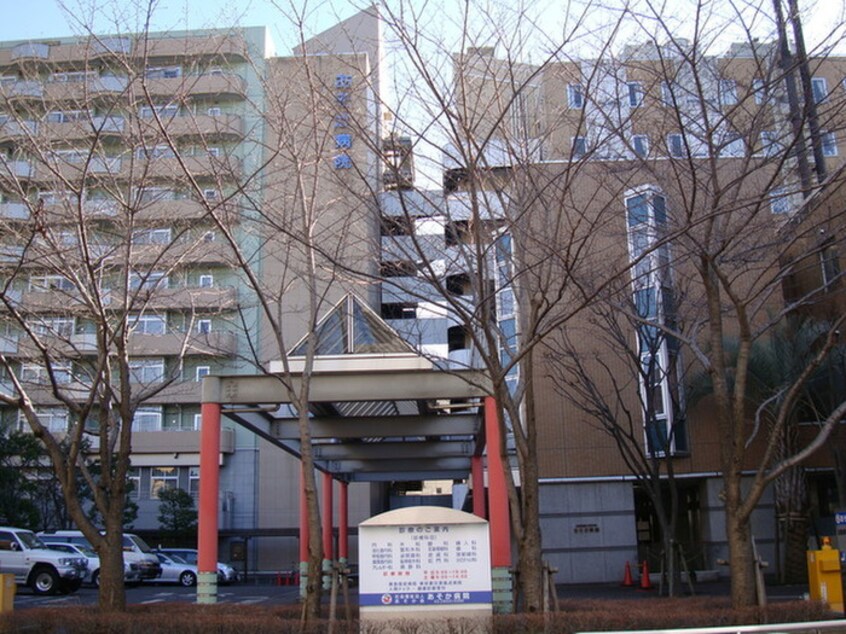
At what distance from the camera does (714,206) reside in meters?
10.9

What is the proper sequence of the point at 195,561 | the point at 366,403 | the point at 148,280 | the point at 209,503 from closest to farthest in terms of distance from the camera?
the point at 209,503 → the point at 148,280 → the point at 366,403 → the point at 195,561

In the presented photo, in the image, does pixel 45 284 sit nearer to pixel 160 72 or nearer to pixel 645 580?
pixel 160 72

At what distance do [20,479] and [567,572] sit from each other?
2238 centimetres

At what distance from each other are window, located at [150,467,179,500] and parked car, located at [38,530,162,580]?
33.4 ft

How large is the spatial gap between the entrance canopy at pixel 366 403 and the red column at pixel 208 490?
36 cm

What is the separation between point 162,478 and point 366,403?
2920cm

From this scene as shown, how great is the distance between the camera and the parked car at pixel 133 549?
31.7 metres

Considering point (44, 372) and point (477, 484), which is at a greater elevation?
point (44, 372)

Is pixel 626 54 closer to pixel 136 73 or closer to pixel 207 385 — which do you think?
pixel 136 73

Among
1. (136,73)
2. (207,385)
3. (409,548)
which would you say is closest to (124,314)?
(207,385)

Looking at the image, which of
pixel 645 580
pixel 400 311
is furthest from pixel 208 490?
pixel 400 311

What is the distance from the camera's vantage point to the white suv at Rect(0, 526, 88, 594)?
26328 millimetres

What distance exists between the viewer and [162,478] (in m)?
44.9

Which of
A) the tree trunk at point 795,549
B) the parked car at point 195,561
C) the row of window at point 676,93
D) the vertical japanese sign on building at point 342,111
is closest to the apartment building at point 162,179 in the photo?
the vertical japanese sign on building at point 342,111
